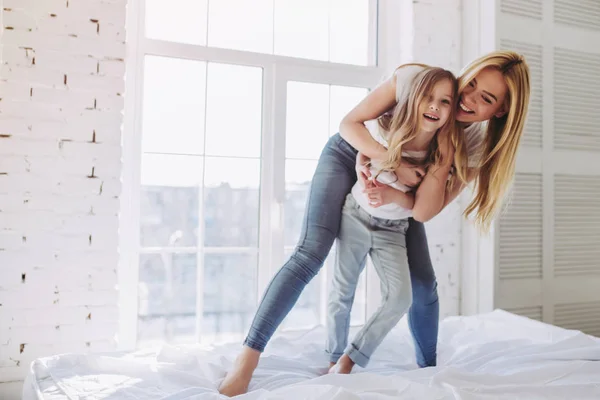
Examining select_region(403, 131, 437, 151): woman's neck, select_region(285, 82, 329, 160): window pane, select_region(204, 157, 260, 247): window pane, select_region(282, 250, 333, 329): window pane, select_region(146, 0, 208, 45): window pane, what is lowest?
select_region(282, 250, 333, 329): window pane

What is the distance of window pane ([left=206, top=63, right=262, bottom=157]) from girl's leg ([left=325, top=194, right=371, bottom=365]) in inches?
41.4

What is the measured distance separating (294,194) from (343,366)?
48.4 inches

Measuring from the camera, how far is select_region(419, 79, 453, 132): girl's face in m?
1.52

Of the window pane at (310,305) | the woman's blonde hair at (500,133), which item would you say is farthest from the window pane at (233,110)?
the woman's blonde hair at (500,133)

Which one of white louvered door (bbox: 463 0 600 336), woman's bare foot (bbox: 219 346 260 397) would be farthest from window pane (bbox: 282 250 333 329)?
woman's bare foot (bbox: 219 346 260 397)

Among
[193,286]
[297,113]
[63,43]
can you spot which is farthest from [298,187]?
[63,43]

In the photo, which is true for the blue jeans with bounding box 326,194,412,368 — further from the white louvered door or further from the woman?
the white louvered door

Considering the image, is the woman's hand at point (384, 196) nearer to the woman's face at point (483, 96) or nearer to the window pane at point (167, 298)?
the woman's face at point (483, 96)

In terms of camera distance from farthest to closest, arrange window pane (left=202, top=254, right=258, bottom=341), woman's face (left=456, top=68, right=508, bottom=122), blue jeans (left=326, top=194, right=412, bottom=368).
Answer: window pane (left=202, top=254, right=258, bottom=341)
blue jeans (left=326, top=194, right=412, bottom=368)
woman's face (left=456, top=68, right=508, bottom=122)

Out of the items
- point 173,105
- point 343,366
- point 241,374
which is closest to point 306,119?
point 173,105

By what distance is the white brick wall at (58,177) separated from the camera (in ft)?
6.81

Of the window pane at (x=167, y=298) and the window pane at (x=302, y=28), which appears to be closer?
the window pane at (x=167, y=298)

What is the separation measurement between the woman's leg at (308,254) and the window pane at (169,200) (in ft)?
3.15

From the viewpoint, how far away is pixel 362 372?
1.60m
